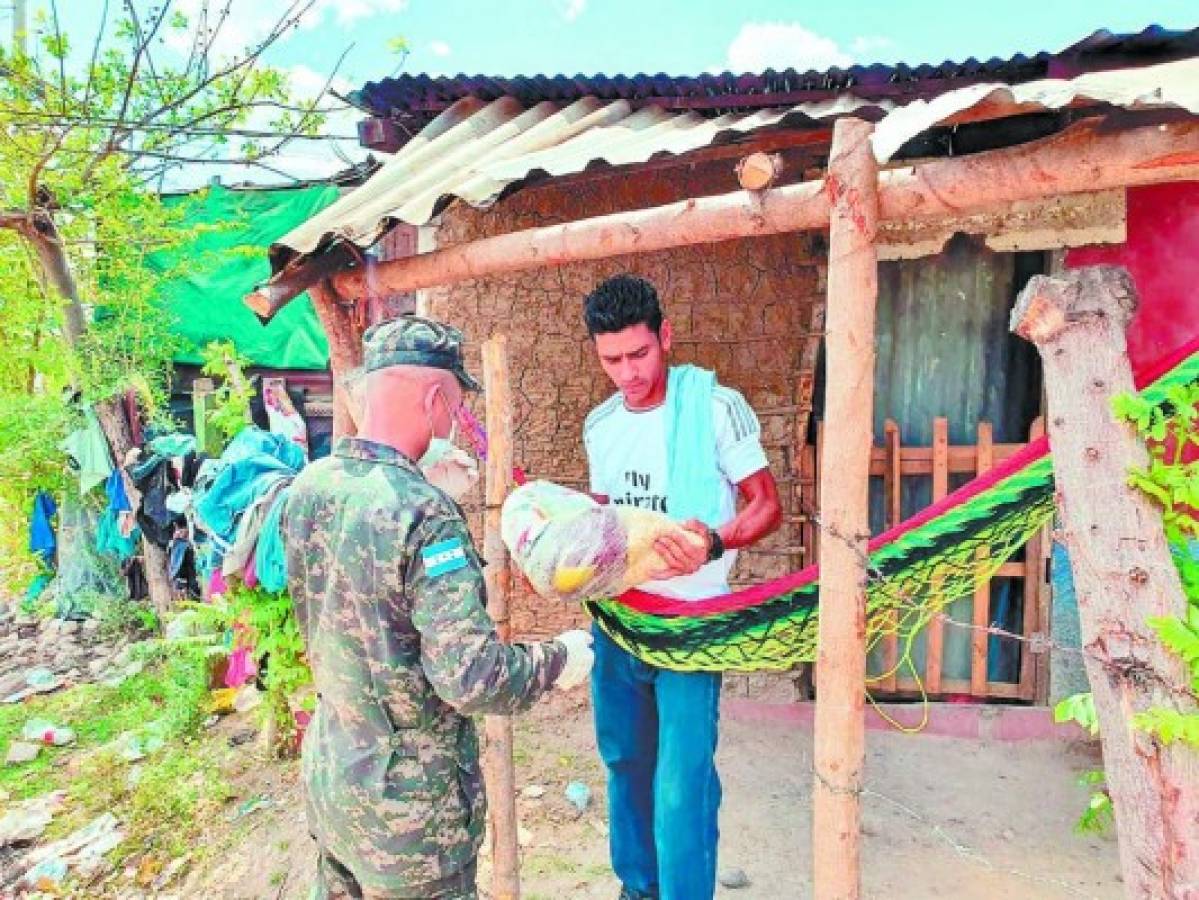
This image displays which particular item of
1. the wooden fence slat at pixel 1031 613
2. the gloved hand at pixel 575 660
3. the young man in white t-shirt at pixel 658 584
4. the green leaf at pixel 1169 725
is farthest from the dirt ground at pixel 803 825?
the green leaf at pixel 1169 725

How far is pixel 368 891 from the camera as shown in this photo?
191cm

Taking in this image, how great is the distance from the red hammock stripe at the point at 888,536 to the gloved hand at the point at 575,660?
35 cm

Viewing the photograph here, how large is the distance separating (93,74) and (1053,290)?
6052mm

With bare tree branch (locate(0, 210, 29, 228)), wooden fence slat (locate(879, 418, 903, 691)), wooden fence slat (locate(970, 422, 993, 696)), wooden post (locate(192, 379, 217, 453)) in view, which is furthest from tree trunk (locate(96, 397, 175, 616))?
wooden fence slat (locate(970, 422, 993, 696))

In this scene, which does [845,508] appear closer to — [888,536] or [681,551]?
[888,536]

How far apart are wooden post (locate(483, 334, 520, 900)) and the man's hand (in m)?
0.46

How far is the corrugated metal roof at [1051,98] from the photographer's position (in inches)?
56.4

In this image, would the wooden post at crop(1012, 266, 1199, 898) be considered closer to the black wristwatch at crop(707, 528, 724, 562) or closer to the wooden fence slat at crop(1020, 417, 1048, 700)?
the black wristwatch at crop(707, 528, 724, 562)

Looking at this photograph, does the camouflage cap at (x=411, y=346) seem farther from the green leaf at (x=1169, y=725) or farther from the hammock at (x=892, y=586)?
the green leaf at (x=1169, y=725)

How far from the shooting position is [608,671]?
260 cm

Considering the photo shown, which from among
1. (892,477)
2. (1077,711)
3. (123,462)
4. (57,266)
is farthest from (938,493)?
(57,266)

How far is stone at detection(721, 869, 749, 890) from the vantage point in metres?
3.09

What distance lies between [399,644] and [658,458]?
101 centimetres

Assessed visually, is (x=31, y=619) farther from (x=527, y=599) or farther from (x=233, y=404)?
(x=527, y=599)
